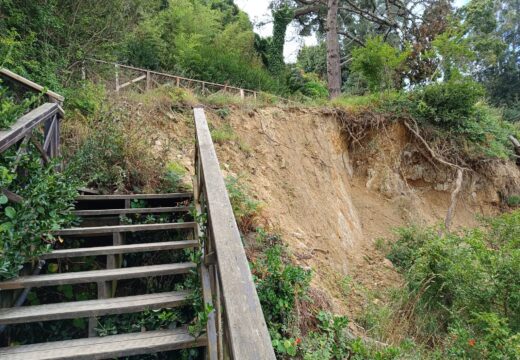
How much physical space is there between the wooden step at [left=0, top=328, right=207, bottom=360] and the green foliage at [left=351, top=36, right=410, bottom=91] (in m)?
9.34

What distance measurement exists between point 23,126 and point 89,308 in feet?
4.95

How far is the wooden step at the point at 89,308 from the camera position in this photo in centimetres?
204

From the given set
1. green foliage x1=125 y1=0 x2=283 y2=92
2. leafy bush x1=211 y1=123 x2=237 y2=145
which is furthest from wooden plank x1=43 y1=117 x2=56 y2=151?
green foliage x1=125 y1=0 x2=283 y2=92

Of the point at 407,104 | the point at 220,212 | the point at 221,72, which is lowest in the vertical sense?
the point at 220,212

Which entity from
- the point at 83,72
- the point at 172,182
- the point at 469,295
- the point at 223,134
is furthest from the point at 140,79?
the point at 469,295

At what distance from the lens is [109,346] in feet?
6.47

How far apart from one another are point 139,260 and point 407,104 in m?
8.64

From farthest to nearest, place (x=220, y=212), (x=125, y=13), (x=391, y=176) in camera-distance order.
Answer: (x=391, y=176) < (x=125, y=13) < (x=220, y=212)

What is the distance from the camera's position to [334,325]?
2.85 m

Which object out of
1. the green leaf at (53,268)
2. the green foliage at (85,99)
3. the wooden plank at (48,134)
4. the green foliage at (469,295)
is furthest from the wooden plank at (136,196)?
the green foliage at (469,295)

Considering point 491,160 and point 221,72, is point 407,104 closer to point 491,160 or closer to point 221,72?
point 491,160

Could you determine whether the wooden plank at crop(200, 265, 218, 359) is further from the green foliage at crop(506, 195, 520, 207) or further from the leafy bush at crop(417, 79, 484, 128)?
the green foliage at crop(506, 195, 520, 207)

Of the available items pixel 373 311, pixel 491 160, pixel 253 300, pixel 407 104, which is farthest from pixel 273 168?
pixel 491 160

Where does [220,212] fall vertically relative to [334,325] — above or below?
above
